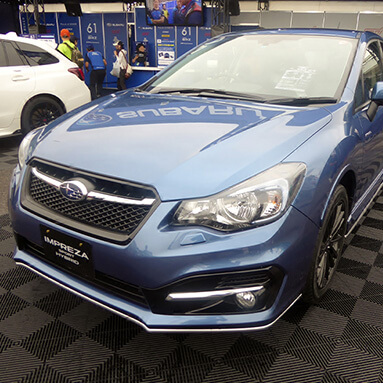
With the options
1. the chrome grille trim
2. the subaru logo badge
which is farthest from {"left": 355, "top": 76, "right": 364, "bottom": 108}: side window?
the subaru logo badge

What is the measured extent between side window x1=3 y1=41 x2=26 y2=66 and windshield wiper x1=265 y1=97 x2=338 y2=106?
4.13m

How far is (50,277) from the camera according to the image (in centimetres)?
183

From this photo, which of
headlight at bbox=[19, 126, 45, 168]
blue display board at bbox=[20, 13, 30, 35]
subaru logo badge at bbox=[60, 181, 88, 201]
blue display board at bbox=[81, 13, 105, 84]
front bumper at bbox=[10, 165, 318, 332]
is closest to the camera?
front bumper at bbox=[10, 165, 318, 332]

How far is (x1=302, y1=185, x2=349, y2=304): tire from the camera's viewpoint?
184 cm

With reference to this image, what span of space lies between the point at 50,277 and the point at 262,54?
195 cm

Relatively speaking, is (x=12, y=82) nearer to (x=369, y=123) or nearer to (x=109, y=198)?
(x=109, y=198)

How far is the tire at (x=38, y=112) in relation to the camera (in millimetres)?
5273

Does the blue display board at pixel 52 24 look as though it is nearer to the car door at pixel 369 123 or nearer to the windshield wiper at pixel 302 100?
the car door at pixel 369 123

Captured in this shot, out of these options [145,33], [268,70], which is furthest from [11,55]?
[145,33]

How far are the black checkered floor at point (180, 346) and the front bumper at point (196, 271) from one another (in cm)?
33

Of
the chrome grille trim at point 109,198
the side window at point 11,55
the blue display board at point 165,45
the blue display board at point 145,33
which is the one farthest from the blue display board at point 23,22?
the chrome grille trim at point 109,198

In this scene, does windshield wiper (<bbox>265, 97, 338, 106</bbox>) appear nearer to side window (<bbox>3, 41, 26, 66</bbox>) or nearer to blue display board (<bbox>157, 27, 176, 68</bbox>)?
side window (<bbox>3, 41, 26, 66</bbox>)

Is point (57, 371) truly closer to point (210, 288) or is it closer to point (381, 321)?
point (210, 288)

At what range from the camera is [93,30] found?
14898mm
